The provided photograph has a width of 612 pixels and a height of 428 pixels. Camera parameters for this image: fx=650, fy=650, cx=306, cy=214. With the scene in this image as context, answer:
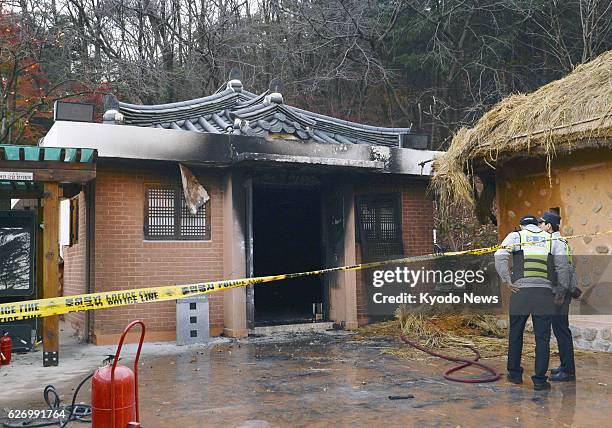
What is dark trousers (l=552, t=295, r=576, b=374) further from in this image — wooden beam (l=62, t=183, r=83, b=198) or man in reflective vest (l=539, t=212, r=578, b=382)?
wooden beam (l=62, t=183, r=83, b=198)

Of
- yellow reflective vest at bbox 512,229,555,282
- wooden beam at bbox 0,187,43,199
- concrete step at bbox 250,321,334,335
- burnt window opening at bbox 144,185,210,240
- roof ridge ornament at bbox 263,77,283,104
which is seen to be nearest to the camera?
yellow reflective vest at bbox 512,229,555,282

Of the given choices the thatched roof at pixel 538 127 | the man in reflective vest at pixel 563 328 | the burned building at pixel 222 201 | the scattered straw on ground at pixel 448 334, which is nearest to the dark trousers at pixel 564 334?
the man in reflective vest at pixel 563 328

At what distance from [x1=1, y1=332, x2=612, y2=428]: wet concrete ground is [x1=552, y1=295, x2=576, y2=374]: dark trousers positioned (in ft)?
0.71

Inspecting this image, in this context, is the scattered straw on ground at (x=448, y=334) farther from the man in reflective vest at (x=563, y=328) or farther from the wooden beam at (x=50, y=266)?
the wooden beam at (x=50, y=266)

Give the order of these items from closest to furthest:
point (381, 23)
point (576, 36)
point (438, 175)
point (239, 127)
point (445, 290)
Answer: point (438, 175), point (239, 127), point (445, 290), point (576, 36), point (381, 23)

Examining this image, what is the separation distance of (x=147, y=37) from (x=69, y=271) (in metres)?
12.7

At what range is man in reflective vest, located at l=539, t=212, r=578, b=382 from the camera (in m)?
6.89

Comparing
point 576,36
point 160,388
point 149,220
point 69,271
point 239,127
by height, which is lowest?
point 160,388

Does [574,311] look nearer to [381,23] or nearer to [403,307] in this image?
[403,307]

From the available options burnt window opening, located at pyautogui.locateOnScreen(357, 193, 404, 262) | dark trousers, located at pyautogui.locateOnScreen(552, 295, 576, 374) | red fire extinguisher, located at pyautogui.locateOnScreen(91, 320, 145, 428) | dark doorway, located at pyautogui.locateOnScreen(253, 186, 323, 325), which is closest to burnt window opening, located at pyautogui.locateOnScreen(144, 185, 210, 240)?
burnt window opening, located at pyautogui.locateOnScreen(357, 193, 404, 262)

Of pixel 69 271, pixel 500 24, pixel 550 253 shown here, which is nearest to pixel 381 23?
pixel 500 24

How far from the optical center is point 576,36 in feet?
65.9

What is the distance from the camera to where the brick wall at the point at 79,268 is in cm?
1134

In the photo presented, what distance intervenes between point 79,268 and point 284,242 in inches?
229
